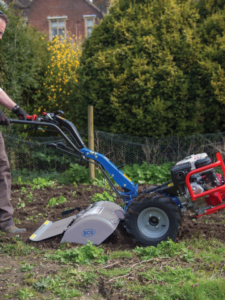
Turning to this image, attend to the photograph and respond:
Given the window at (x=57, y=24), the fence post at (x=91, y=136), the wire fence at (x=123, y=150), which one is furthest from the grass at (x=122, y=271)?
the window at (x=57, y=24)

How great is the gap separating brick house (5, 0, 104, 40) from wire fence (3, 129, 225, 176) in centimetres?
1855

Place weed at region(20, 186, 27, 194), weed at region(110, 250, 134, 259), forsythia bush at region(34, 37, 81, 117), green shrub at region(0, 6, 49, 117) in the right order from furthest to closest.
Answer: forsythia bush at region(34, 37, 81, 117) < green shrub at region(0, 6, 49, 117) < weed at region(20, 186, 27, 194) < weed at region(110, 250, 134, 259)

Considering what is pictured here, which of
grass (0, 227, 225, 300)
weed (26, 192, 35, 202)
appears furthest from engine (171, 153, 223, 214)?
weed (26, 192, 35, 202)

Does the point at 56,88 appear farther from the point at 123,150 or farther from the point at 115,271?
the point at 115,271

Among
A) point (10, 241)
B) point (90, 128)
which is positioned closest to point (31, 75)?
point (90, 128)

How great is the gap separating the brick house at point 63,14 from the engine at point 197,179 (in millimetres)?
21867

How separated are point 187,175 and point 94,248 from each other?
1.07 metres

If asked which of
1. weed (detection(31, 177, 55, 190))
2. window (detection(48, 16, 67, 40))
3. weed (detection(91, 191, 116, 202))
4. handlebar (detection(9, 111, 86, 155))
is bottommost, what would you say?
weed (detection(91, 191, 116, 202))

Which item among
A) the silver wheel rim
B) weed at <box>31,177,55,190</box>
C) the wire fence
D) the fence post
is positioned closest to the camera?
the silver wheel rim

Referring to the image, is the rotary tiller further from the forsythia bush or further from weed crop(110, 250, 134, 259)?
the forsythia bush

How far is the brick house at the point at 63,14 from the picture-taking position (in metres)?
23.5

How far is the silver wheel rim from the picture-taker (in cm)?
323

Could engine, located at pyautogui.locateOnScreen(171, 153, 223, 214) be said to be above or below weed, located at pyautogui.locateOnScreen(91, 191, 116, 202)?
above

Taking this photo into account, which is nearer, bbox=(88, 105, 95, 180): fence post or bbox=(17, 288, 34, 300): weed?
bbox=(17, 288, 34, 300): weed
